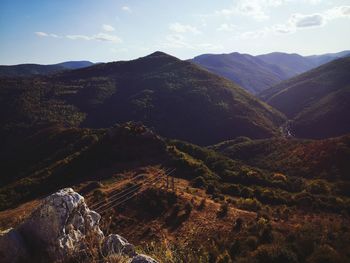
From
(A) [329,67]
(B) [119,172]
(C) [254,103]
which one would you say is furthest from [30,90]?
(A) [329,67]

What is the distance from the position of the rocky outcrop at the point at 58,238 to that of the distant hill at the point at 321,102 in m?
109

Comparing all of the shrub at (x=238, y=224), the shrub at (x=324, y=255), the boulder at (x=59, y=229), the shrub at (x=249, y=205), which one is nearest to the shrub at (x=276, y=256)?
the shrub at (x=324, y=255)

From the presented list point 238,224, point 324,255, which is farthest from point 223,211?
point 324,255

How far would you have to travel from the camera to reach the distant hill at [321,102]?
111 m

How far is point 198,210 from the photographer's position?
2322 centimetres

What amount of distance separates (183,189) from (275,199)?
7586 millimetres

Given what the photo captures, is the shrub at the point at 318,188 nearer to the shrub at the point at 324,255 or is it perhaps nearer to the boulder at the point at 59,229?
the shrub at the point at 324,255

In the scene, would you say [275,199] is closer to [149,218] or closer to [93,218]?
[149,218]

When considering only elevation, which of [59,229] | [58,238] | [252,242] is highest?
[59,229]

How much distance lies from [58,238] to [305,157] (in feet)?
189

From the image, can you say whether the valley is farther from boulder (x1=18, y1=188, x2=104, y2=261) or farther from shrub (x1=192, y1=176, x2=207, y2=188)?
boulder (x1=18, y1=188, x2=104, y2=261)

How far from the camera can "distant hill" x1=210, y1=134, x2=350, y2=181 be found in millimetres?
52844

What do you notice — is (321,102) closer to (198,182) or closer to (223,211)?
(198,182)

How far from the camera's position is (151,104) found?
127250 mm
